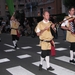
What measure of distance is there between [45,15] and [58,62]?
2.19 m

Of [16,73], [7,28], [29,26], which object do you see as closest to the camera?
[16,73]

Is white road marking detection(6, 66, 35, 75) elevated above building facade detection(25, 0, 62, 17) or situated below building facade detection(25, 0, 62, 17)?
below

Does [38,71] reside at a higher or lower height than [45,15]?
lower

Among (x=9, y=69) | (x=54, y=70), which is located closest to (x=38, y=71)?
(x=54, y=70)

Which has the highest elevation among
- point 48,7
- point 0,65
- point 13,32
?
point 48,7

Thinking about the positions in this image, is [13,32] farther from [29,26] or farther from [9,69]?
[29,26]

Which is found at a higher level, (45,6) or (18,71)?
(45,6)

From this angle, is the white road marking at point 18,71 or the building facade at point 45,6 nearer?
the white road marking at point 18,71

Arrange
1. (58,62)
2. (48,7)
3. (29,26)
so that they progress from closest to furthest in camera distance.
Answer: (58,62)
(29,26)
(48,7)

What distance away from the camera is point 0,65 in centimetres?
868

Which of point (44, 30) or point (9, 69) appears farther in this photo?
point (9, 69)

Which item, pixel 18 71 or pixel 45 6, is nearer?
pixel 18 71

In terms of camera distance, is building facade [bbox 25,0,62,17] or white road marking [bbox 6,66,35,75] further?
building facade [bbox 25,0,62,17]

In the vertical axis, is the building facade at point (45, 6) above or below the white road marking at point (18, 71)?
above
